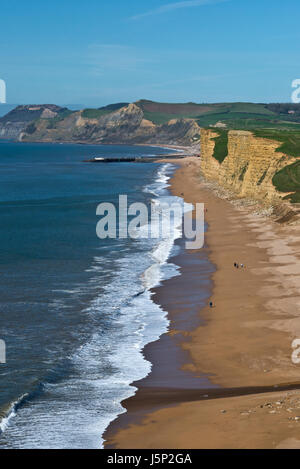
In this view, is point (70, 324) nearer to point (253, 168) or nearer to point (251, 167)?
point (253, 168)

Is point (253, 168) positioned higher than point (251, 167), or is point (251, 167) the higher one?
point (251, 167)

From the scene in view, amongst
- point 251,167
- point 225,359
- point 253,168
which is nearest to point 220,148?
point 251,167

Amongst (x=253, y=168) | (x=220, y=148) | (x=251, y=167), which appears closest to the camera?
(x=253, y=168)

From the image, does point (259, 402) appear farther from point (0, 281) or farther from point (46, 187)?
point (46, 187)

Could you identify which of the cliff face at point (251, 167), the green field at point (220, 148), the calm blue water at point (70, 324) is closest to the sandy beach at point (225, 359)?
the calm blue water at point (70, 324)

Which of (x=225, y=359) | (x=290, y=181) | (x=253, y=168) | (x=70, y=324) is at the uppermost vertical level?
(x=253, y=168)
